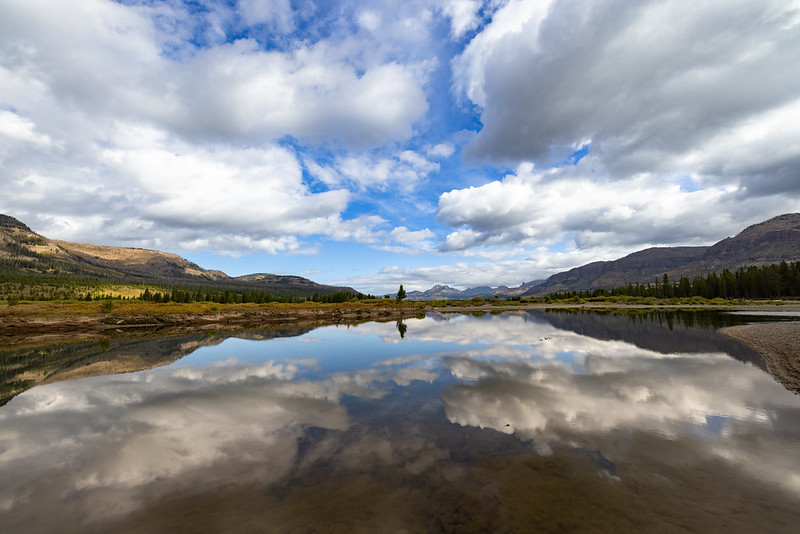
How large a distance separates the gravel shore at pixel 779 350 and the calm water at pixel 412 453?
1.04 metres

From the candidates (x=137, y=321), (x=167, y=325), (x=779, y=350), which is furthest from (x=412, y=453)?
(x=137, y=321)

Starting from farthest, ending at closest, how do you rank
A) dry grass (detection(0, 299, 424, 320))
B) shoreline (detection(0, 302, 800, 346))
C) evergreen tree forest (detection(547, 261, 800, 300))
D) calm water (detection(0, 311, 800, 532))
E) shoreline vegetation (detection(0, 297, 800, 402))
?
evergreen tree forest (detection(547, 261, 800, 300))
dry grass (detection(0, 299, 424, 320))
shoreline (detection(0, 302, 800, 346))
shoreline vegetation (detection(0, 297, 800, 402))
calm water (detection(0, 311, 800, 532))

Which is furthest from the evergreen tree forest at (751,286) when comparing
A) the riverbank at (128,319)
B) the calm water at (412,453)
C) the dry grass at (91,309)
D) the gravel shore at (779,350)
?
the dry grass at (91,309)

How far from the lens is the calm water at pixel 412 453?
805cm

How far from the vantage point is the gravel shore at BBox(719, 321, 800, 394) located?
20.7 metres

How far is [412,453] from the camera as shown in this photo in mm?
11523

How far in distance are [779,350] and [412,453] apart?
126 feet

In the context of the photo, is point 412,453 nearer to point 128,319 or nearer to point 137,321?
point 128,319

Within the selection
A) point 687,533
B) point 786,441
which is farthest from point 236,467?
point 786,441

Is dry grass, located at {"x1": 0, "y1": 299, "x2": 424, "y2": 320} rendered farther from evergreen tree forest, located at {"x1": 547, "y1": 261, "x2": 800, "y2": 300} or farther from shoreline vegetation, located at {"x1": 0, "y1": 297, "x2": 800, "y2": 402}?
evergreen tree forest, located at {"x1": 547, "y1": 261, "x2": 800, "y2": 300}

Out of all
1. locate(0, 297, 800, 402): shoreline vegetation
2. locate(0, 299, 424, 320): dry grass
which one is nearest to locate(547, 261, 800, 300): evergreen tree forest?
locate(0, 297, 800, 402): shoreline vegetation

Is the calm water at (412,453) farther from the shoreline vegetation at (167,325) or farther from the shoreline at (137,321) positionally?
the shoreline at (137,321)

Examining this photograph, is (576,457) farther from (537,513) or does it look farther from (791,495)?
(791,495)

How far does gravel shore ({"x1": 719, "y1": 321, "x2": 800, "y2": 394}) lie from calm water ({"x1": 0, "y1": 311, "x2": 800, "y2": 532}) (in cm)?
104
